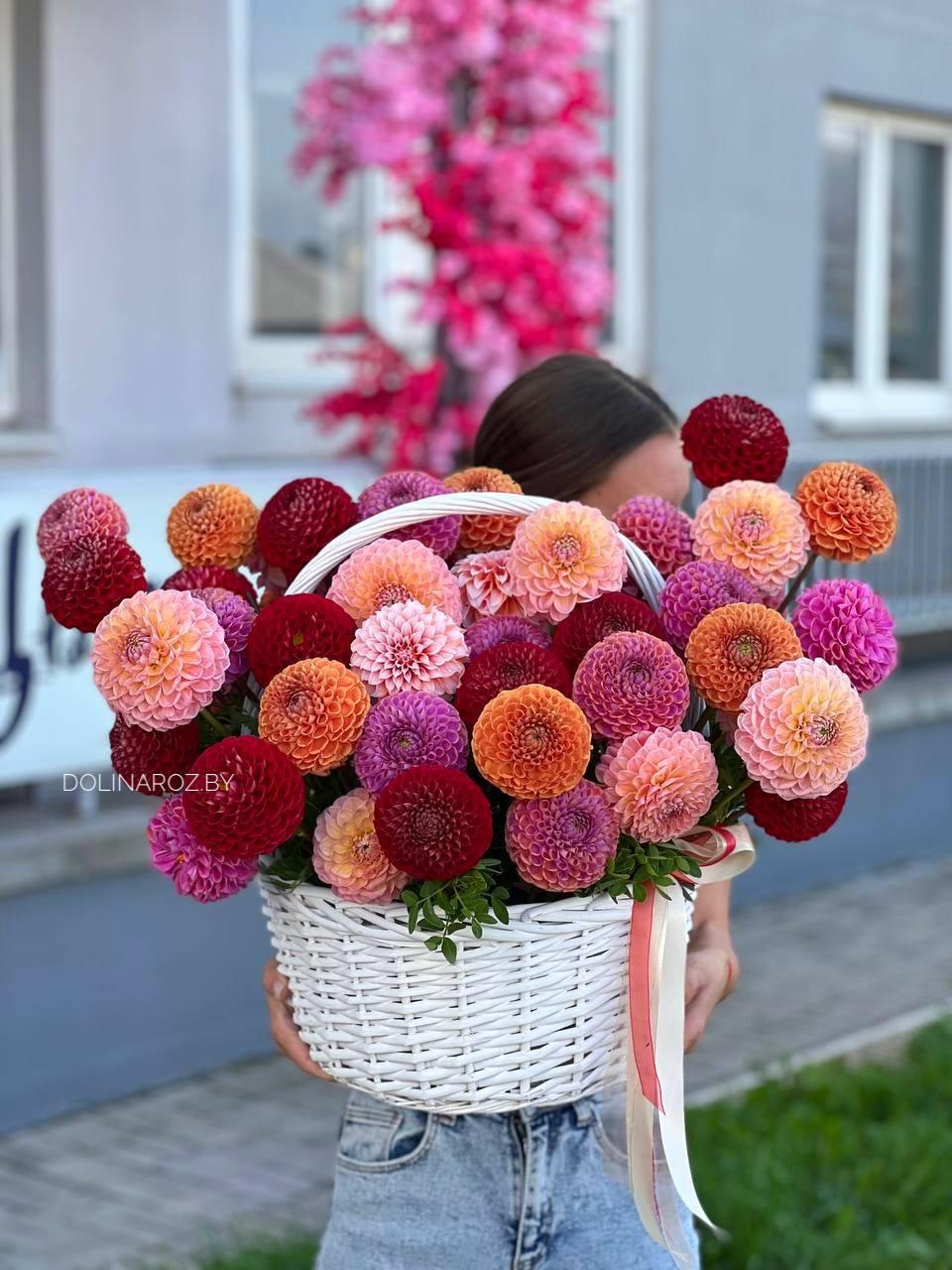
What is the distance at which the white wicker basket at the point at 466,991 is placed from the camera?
63.9 inches

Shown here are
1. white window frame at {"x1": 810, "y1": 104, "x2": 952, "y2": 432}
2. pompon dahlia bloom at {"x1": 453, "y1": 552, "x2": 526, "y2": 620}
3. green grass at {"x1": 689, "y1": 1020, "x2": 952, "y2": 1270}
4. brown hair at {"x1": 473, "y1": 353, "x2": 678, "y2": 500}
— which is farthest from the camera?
white window frame at {"x1": 810, "y1": 104, "x2": 952, "y2": 432}

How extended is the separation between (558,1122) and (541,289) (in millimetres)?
3514

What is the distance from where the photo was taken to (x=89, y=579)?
64.9 inches

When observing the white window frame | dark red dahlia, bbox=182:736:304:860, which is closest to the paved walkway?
dark red dahlia, bbox=182:736:304:860

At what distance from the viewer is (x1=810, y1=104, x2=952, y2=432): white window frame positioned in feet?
27.0

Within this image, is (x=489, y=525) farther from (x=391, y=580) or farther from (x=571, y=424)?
(x=571, y=424)

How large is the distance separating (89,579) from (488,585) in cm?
38

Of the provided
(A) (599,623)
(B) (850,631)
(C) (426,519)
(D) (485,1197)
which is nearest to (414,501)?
(C) (426,519)

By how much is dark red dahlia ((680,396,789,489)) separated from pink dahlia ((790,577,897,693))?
0.18 meters

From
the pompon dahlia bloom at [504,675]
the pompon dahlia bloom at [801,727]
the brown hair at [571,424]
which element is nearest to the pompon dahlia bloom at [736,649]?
the pompon dahlia bloom at [801,727]

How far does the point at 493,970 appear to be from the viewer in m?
1.62

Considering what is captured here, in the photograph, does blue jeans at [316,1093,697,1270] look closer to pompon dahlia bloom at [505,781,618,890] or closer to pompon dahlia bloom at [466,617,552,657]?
pompon dahlia bloom at [505,781,618,890]

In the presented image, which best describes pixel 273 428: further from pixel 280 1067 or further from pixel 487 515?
pixel 487 515

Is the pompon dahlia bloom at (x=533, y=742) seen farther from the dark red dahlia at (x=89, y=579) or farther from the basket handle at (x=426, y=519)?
the dark red dahlia at (x=89, y=579)
